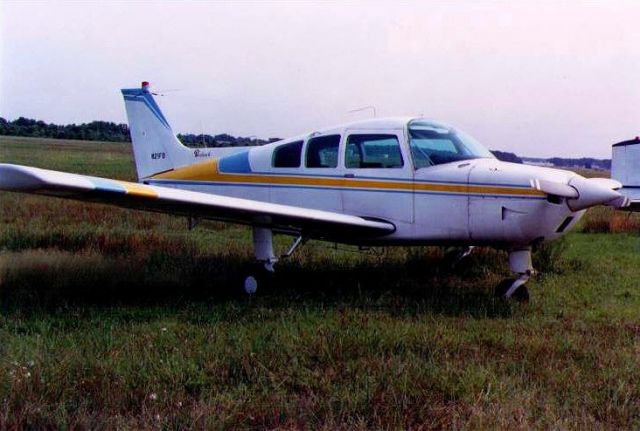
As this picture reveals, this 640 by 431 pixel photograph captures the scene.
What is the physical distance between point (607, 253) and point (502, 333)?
6.25 meters

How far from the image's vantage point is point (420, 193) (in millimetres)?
7102

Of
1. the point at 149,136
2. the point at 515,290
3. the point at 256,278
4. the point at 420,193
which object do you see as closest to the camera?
the point at 515,290

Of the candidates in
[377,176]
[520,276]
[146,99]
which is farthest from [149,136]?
[520,276]

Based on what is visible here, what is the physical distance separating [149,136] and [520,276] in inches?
256

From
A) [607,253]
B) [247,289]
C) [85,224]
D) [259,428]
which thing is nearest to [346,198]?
[247,289]

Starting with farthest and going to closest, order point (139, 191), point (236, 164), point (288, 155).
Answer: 1. point (236, 164)
2. point (288, 155)
3. point (139, 191)

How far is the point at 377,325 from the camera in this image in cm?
544

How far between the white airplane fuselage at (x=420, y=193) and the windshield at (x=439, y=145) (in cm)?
9

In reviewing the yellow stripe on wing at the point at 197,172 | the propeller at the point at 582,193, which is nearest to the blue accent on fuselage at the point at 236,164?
the yellow stripe on wing at the point at 197,172

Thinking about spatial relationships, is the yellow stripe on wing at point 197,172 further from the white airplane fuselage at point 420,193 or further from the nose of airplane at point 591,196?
the nose of airplane at point 591,196

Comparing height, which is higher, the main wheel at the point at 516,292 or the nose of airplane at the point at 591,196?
the nose of airplane at the point at 591,196

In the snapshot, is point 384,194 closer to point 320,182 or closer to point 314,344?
point 320,182

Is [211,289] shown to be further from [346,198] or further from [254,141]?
[254,141]

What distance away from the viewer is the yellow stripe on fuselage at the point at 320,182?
6641mm
